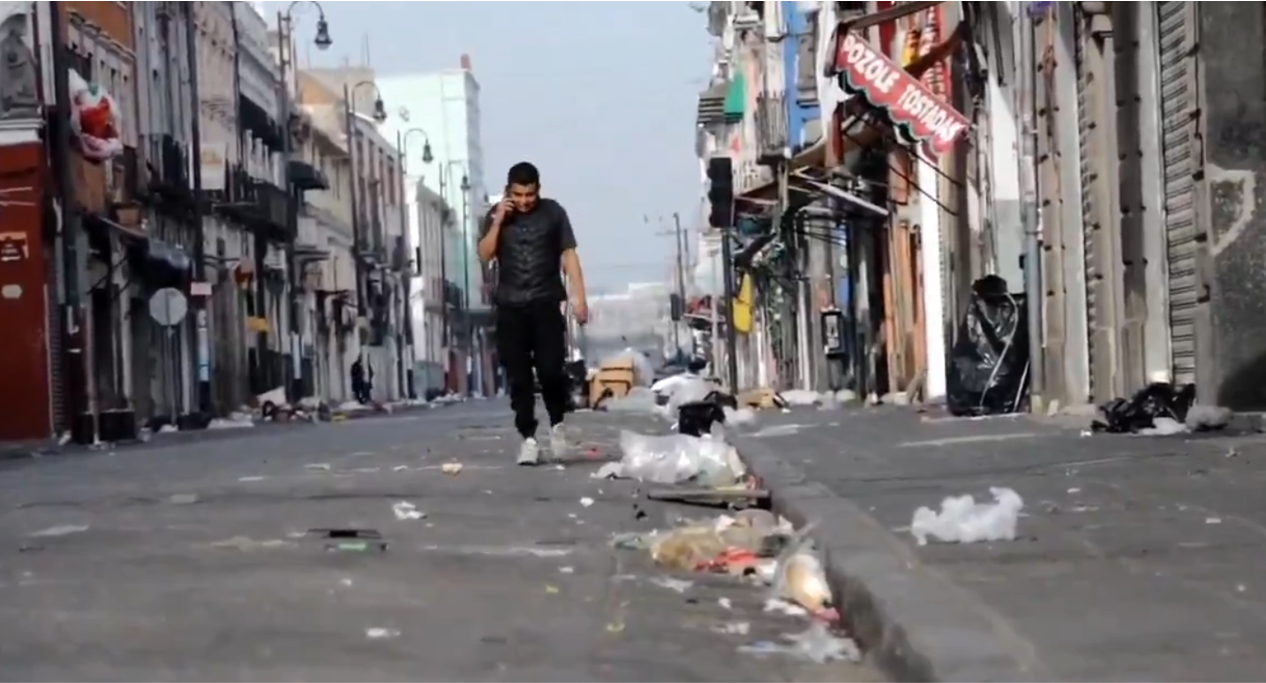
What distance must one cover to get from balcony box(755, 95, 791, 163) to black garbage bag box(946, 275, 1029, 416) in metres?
27.2

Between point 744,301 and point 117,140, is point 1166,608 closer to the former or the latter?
point 117,140

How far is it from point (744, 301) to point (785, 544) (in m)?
70.4

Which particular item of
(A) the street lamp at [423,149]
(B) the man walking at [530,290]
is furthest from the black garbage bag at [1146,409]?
(A) the street lamp at [423,149]

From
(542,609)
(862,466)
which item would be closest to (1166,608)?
(542,609)

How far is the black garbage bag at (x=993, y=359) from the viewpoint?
22.1 meters

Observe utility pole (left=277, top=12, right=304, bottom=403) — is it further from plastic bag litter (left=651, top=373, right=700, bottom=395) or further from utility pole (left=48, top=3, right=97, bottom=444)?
plastic bag litter (left=651, top=373, right=700, bottom=395)

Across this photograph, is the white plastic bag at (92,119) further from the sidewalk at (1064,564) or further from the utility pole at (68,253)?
the sidewalk at (1064,564)

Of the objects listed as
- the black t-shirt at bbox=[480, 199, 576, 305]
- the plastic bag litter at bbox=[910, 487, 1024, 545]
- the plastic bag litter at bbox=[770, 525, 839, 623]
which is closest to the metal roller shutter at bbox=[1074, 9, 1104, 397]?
the black t-shirt at bbox=[480, 199, 576, 305]

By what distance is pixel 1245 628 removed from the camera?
572 cm

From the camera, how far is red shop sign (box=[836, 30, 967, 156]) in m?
25.1

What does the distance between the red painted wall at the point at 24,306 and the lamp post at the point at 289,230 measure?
26105 millimetres

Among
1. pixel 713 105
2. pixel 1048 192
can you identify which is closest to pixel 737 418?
pixel 1048 192

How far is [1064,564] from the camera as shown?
7242 millimetres

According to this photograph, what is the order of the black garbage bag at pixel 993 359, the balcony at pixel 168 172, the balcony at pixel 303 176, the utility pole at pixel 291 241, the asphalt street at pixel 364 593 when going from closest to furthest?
the asphalt street at pixel 364 593
the black garbage bag at pixel 993 359
the balcony at pixel 168 172
the utility pole at pixel 291 241
the balcony at pixel 303 176
